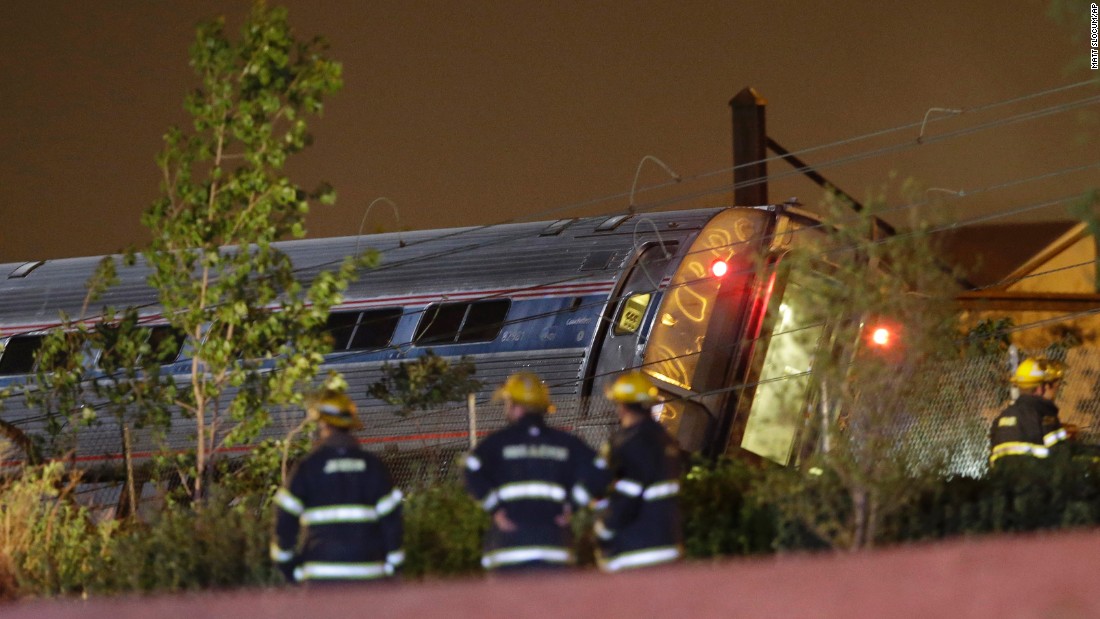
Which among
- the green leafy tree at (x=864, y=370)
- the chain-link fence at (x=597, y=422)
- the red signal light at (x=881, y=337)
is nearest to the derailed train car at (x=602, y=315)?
the chain-link fence at (x=597, y=422)

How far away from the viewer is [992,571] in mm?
6469

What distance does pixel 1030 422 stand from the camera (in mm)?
11352

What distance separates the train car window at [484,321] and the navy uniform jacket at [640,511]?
8.20 meters

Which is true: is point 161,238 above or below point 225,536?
above

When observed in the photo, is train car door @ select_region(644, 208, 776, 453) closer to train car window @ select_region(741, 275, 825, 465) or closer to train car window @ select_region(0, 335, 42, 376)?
train car window @ select_region(741, 275, 825, 465)

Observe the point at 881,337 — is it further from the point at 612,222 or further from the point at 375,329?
the point at 375,329

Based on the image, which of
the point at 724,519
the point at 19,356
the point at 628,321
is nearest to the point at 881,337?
the point at 724,519

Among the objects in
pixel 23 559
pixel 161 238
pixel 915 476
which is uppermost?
pixel 161 238

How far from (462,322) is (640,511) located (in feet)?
28.1

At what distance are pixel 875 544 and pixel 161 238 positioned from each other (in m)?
6.96

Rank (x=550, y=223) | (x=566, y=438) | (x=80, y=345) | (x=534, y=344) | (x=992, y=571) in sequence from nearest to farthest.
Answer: (x=992, y=571)
(x=566, y=438)
(x=80, y=345)
(x=534, y=344)
(x=550, y=223)

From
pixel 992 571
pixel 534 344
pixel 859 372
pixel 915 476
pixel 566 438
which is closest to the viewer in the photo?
pixel 992 571

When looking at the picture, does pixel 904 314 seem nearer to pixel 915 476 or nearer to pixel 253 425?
pixel 915 476

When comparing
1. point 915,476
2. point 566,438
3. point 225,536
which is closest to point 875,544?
point 915,476
